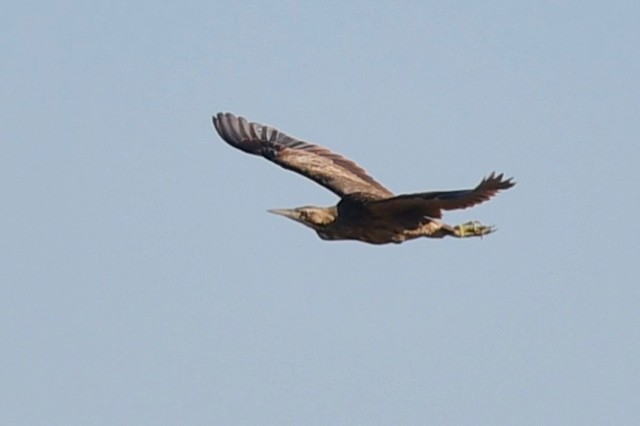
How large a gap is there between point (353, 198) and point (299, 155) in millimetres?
3455

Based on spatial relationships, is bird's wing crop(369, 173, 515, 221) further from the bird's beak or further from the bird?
the bird's beak

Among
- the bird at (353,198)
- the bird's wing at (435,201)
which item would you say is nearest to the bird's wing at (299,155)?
the bird at (353,198)

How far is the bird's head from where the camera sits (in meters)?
21.0

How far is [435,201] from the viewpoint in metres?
19.4

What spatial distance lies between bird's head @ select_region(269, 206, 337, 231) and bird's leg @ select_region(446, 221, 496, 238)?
1.29 metres

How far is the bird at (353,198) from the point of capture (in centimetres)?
1945

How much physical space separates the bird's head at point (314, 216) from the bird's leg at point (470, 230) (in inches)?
50.6

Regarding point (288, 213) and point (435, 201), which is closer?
point (435, 201)

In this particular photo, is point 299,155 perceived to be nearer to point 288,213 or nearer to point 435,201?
point 288,213

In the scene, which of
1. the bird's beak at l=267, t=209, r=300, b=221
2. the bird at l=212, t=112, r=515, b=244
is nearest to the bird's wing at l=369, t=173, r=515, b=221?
the bird at l=212, t=112, r=515, b=244

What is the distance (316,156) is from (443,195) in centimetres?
535

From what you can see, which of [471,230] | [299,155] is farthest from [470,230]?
→ [299,155]

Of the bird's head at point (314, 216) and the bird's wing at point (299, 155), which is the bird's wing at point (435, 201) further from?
the bird's wing at point (299, 155)

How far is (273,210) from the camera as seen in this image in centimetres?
2155
